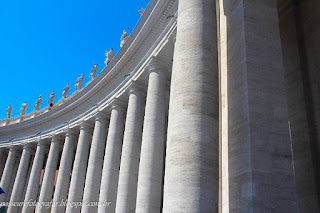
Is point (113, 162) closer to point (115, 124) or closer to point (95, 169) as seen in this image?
point (115, 124)

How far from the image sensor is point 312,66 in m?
32.0

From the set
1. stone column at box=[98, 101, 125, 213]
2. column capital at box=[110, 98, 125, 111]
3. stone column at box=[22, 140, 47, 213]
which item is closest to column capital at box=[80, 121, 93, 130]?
stone column at box=[98, 101, 125, 213]

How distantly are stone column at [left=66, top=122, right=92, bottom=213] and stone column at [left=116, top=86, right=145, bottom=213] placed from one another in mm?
24239

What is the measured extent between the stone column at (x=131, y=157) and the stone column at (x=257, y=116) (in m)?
29.3

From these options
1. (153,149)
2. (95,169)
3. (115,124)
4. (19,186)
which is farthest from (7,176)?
(153,149)

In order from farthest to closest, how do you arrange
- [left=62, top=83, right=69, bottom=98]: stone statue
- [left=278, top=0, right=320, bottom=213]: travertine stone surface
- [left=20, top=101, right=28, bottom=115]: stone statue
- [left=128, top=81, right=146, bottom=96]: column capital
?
[left=20, top=101, right=28, bottom=115]: stone statue, [left=62, top=83, right=69, bottom=98]: stone statue, [left=128, top=81, right=146, bottom=96]: column capital, [left=278, top=0, right=320, bottom=213]: travertine stone surface

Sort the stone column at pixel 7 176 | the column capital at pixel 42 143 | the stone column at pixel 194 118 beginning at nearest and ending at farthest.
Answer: the stone column at pixel 194 118 → the column capital at pixel 42 143 → the stone column at pixel 7 176

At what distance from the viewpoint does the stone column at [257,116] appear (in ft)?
68.7

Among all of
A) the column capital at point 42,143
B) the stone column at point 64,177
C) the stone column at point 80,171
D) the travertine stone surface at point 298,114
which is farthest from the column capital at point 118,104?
the column capital at point 42,143

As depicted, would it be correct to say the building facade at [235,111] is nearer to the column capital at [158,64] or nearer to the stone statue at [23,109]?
the column capital at [158,64]

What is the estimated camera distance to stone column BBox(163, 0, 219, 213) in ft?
74.2

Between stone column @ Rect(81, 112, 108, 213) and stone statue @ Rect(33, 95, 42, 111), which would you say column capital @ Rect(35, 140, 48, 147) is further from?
stone column @ Rect(81, 112, 108, 213)

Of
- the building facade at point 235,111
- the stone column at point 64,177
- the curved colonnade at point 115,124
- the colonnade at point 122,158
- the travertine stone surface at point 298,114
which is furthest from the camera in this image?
the stone column at point 64,177

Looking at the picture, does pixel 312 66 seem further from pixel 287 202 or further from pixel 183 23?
pixel 287 202
